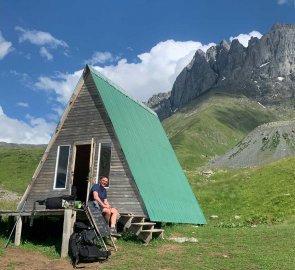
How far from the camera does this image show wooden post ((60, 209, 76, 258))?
17.5 metres

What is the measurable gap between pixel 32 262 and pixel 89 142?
8936 millimetres

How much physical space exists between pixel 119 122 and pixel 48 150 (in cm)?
439

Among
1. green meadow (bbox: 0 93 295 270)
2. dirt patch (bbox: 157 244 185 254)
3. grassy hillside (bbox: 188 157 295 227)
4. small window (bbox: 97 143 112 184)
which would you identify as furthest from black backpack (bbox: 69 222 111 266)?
grassy hillside (bbox: 188 157 295 227)

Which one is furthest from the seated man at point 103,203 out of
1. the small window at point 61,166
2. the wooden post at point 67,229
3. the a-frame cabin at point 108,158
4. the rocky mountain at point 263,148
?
the rocky mountain at point 263,148

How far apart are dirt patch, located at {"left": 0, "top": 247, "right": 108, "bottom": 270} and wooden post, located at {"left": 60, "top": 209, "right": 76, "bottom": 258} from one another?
0.52m

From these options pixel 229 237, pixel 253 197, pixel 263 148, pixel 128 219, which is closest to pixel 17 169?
pixel 263 148

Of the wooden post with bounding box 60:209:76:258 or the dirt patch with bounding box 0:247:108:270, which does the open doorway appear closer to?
the wooden post with bounding box 60:209:76:258

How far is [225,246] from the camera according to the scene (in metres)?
→ 20.5

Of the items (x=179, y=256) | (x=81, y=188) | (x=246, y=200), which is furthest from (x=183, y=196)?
(x=246, y=200)

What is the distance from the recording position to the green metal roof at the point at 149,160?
2338cm

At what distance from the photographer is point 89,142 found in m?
24.2

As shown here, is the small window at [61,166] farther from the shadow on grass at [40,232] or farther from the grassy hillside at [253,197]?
the grassy hillside at [253,197]

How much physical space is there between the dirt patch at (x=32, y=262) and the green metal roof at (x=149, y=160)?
6.09 metres

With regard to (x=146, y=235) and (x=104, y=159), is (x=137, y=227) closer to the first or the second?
(x=146, y=235)
